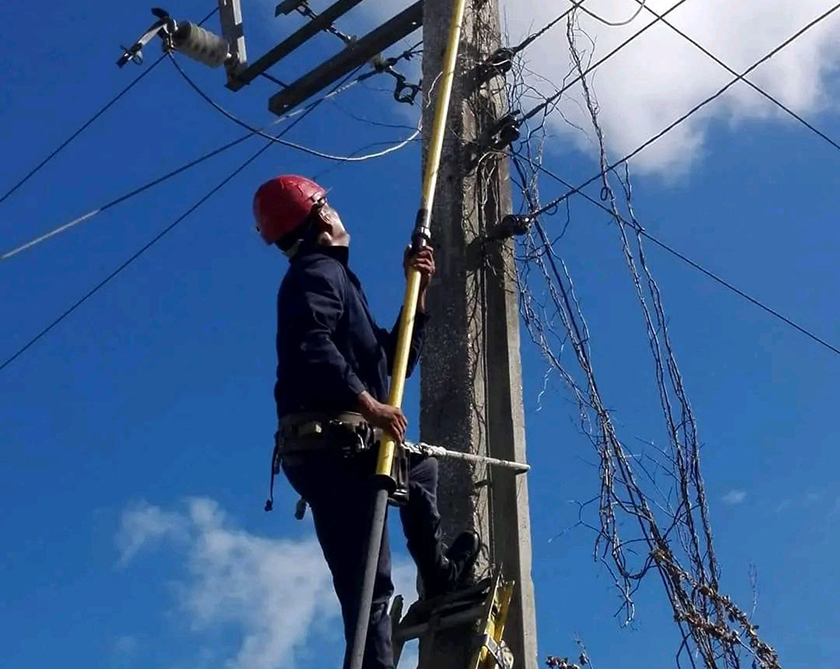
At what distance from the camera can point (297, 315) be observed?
168 inches

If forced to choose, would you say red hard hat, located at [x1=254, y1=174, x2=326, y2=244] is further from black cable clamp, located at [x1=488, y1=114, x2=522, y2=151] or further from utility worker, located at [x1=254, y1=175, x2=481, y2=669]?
black cable clamp, located at [x1=488, y1=114, x2=522, y2=151]

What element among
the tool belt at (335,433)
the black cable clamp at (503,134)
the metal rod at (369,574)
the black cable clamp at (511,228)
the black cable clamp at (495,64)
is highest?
the black cable clamp at (495,64)

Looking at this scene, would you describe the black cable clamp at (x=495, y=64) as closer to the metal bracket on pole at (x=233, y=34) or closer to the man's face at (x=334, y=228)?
the man's face at (x=334, y=228)

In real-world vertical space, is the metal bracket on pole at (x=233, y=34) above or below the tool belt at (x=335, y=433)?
above

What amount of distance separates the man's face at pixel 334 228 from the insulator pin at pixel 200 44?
3074 millimetres

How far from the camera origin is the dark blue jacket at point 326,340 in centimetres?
416

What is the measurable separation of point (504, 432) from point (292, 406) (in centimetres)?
89

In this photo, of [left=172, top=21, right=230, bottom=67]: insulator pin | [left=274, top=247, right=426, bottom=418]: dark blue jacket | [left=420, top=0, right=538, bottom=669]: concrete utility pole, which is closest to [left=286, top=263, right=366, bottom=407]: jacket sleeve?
[left=274, top=247, right=426, bottom=418]: dark blue jacket

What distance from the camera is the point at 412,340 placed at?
4.61 m

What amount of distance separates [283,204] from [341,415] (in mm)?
829

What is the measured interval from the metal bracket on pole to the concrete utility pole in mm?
2273

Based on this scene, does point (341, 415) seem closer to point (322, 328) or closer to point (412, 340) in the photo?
point (322, 328)

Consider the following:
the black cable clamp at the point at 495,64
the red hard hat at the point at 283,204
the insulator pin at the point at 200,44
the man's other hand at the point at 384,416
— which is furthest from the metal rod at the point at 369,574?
the insulator pin at the point at 200,44

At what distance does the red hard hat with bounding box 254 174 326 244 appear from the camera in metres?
4.68
